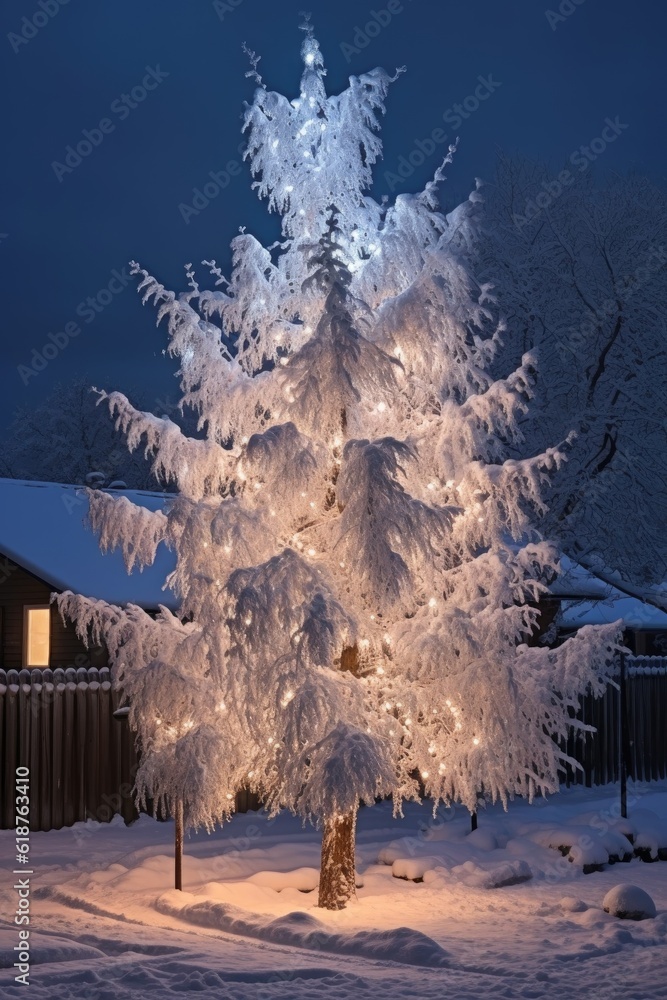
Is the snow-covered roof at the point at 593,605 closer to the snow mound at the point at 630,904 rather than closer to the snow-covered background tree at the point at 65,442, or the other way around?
the snow mound at the point at 630,904

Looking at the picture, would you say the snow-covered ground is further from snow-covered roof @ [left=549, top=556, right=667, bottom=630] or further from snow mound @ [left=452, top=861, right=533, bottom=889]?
snow-covered roof @ [left=549, top=556, right=667, bottom=630]

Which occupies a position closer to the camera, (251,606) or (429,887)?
(251,606)

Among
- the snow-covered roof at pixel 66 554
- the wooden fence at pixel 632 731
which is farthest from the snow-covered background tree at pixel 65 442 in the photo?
the wooden fence at pixel 632 731

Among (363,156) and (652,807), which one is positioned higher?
(363,156)

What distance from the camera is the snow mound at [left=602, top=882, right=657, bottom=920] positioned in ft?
30.6

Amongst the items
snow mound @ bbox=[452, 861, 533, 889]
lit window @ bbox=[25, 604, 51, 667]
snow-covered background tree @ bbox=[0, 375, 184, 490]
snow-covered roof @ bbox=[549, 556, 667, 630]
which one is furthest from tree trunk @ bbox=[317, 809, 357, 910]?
snow-covered background tree @ bbox=[0, 375, 184, 490]

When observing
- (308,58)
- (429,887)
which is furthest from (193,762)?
(308,58)

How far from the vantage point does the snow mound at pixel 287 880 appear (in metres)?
10.5

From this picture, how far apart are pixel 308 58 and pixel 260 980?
28.4 feet

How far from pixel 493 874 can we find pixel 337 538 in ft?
12.6

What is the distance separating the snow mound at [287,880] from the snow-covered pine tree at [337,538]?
2.36ft

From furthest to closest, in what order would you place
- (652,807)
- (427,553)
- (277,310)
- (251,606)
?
(652,807) < (277,310) < (427,553) < (251,606)

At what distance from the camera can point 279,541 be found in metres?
10.2

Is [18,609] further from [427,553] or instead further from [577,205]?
[577,205]
